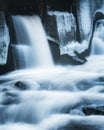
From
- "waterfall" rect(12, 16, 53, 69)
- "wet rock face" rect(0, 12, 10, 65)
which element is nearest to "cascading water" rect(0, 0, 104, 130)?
"waterfall" rect(12, 16, 53, 69)

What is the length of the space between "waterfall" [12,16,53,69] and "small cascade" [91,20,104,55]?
6.90ft

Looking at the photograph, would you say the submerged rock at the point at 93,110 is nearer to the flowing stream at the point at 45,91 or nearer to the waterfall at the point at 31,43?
the flowing stream at the point at 45,91

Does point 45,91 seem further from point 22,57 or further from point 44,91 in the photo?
point 22,57

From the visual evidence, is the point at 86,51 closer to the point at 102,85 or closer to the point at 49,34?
the point at 49,34

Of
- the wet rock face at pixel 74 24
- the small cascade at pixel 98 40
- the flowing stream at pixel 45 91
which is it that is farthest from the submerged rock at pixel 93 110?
the small cascade at pixel 98 40

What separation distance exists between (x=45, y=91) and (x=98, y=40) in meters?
4.88

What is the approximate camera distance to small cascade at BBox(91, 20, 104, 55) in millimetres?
11344

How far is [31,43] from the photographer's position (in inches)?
376

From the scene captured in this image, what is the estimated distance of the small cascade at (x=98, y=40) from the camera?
11344 millimetres

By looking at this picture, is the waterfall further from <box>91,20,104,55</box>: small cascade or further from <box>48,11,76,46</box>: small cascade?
<box>91,20,104,55</box>: small cascade

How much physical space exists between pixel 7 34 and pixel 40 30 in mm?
1215

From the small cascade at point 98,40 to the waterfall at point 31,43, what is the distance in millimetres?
2102

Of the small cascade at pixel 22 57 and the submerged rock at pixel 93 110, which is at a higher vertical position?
the submerged rock at pixel 93 110

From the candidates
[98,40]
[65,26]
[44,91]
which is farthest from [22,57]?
[98,40]
